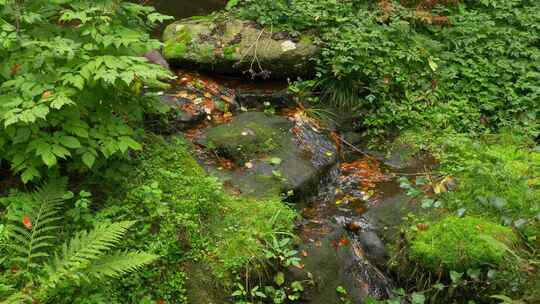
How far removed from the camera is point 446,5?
909 centimetres

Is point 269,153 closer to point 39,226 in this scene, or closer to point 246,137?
point 246,137

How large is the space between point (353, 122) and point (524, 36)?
3.30 m

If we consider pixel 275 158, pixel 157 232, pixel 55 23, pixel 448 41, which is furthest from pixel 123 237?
pixel 448 41

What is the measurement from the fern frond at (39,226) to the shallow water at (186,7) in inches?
242

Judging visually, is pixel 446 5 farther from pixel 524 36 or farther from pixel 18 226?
pixel 18 226

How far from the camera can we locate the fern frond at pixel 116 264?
3.62 metres

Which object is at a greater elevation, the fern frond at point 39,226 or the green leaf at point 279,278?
the fern frond at point 39,226

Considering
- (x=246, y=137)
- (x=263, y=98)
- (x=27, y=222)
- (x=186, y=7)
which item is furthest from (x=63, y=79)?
(x=186, y=7)

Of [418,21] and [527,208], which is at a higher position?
[418,21]

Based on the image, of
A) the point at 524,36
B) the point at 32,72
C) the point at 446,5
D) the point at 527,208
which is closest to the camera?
the point at 32,72

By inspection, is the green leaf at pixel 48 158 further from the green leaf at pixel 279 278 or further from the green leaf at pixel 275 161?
the green leaf at pixel 275 161

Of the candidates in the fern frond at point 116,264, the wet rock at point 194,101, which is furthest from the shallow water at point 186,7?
the fern frond at point 116,264

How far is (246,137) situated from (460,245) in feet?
9.46

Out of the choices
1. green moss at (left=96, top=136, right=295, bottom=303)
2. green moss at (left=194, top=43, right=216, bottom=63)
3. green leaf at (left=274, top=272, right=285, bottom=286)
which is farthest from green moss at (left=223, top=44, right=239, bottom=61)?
green leaf at (left=274, top=272, right=285, bottom=286)
